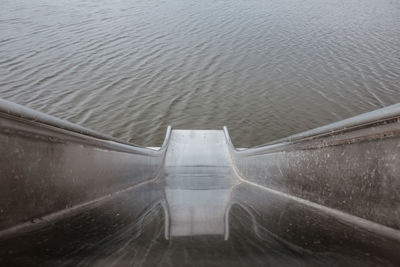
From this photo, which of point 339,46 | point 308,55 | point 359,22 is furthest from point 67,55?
point 359,22

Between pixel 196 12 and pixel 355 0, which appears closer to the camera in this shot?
pixel 196 12

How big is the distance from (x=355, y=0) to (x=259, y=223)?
27.5 metres

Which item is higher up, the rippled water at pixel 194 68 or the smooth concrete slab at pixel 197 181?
the rippled water at pixel 194 68

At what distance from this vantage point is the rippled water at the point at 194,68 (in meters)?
10.4

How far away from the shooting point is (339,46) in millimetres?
15250

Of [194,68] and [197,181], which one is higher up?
[194,68]

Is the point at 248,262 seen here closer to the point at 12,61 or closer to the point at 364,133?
the point at 364,133

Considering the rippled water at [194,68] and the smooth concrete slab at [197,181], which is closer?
the smooth concrete slab at [197,181]

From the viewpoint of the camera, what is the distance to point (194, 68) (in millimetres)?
13445

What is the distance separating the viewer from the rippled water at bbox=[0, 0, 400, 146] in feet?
34.1

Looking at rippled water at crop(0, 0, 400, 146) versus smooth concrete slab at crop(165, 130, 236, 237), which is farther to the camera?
→ rippled water at crop(0, 0, 400, 146)

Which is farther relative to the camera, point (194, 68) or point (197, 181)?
point (194, 68)

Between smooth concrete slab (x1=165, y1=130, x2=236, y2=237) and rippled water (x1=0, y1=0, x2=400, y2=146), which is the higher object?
rippled water (x1=0, y1=0, x2=400, y2=146)

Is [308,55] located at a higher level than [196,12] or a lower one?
lower
